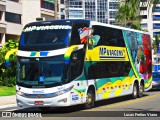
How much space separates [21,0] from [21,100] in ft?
193

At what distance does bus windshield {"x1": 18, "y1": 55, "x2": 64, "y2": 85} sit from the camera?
53.0ft

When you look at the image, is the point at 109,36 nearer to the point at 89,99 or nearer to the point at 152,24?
the point at 89,99

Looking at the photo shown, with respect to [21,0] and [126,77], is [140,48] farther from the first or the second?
[21,0]

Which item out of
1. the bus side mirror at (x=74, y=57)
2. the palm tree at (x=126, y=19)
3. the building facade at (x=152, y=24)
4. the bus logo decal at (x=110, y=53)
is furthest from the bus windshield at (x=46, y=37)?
the building facade at (x=152, y=24)

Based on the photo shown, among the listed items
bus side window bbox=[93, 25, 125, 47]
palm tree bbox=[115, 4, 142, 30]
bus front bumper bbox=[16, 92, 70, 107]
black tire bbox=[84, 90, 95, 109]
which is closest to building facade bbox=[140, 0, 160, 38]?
palm tree bbox=[115, 4, 142, 30]

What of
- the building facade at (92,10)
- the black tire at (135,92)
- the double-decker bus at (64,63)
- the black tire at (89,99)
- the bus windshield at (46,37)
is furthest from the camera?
the building facade at (92,10)

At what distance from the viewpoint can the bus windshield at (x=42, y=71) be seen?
16156 millimetres

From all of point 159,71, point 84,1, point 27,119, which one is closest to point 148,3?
point 27,119

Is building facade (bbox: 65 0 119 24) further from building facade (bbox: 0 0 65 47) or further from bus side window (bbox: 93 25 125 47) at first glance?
bus side window (bbox: 93 25 125 47)

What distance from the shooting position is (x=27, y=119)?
1463 centimetres

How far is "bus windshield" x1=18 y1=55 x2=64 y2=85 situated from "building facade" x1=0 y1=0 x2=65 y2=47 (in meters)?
47.5

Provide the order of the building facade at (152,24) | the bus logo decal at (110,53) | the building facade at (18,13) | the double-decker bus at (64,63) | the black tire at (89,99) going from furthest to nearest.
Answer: the building facade at (152,24)
the building facade at (18,13)
the bus logo decal at (110,53)
the black tire at (89,99)
the double-decker bus at (64,63)

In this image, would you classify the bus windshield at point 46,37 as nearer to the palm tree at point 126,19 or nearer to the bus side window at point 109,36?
the bus side window at point 109,36

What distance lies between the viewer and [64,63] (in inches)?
636
